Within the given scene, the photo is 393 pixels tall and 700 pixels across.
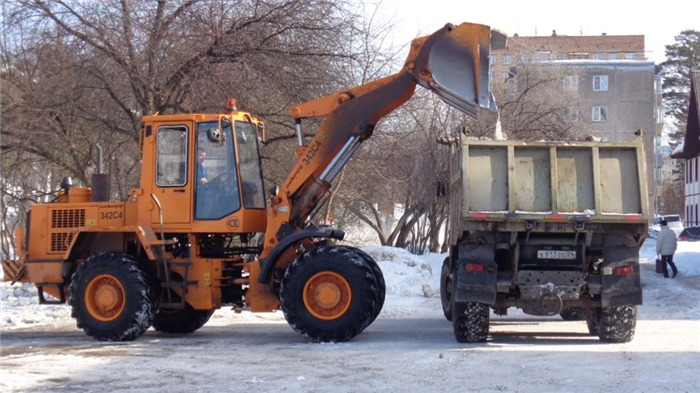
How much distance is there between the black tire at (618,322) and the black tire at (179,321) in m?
5.94

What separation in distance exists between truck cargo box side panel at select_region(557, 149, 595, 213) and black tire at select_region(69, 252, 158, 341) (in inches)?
226

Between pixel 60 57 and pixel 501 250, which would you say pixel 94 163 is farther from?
pixel 501 250

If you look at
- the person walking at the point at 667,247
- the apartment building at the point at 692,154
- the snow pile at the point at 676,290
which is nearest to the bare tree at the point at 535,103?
the snow pile at the point at 676,290

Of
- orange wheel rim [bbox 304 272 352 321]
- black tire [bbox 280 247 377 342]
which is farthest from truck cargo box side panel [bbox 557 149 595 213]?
orange wheel rim [bbox 304 272 352 321]

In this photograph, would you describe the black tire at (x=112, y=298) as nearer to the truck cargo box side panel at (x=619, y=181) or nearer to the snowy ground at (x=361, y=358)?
the snowy ground at (x=361, y=358)

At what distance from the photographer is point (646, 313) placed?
17.1 meters

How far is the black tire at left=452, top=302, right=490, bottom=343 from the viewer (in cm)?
1174

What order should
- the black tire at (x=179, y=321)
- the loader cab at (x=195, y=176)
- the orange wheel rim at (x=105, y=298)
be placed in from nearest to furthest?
the orange wheel rim at (x=105, y=298) < the loader cab at (x=195, y=176) < the black tire at (x=179, y=321)

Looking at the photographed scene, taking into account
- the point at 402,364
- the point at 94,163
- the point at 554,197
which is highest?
the point at 94,163

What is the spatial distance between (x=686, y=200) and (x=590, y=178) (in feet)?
158

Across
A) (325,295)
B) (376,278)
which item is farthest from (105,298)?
(376,278)

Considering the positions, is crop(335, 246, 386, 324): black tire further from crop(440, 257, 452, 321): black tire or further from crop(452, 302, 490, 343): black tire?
crop(440, 257, 452, 321): black tire

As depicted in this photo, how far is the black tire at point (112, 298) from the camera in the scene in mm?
12445

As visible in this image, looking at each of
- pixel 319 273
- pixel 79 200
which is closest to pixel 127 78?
pixel 79 200
